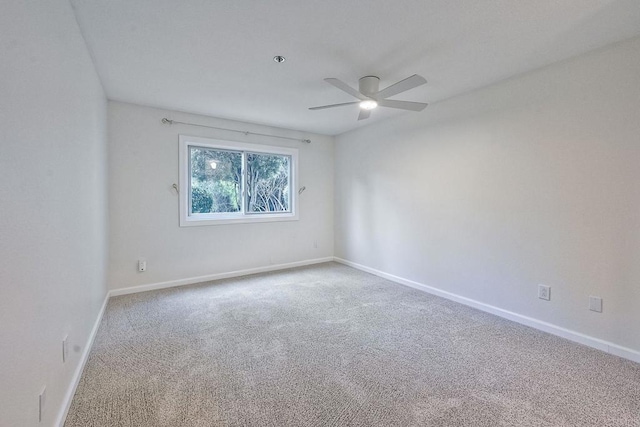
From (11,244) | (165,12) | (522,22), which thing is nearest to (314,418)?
(11,244)

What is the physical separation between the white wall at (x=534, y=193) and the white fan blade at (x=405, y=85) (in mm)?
1197

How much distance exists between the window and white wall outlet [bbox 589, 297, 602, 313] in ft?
12.3

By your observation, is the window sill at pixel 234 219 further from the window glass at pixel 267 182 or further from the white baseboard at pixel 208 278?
the white baseboard at pixel 208 278

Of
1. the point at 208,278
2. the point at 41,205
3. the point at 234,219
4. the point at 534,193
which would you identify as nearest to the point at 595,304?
the point at 534,193

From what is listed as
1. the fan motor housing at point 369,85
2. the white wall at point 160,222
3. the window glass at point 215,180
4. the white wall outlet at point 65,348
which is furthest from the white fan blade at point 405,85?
the white wall outlet at point 65,348

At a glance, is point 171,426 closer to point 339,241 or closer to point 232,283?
point 232,283

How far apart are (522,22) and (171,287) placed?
14.6 ft

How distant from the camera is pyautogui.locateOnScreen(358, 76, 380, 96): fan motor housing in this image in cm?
272

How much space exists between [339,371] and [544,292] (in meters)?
2.04

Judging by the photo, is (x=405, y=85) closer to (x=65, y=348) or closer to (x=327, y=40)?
(x=327, y=40)

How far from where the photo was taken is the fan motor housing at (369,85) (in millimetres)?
2719

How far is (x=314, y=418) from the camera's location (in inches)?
62.1

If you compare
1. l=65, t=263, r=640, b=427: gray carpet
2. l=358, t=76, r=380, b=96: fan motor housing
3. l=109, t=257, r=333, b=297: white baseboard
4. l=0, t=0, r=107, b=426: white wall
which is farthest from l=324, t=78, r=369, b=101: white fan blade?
l=109, t=257, r=333, b=297: white baseboard

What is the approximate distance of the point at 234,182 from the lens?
14.7ft
